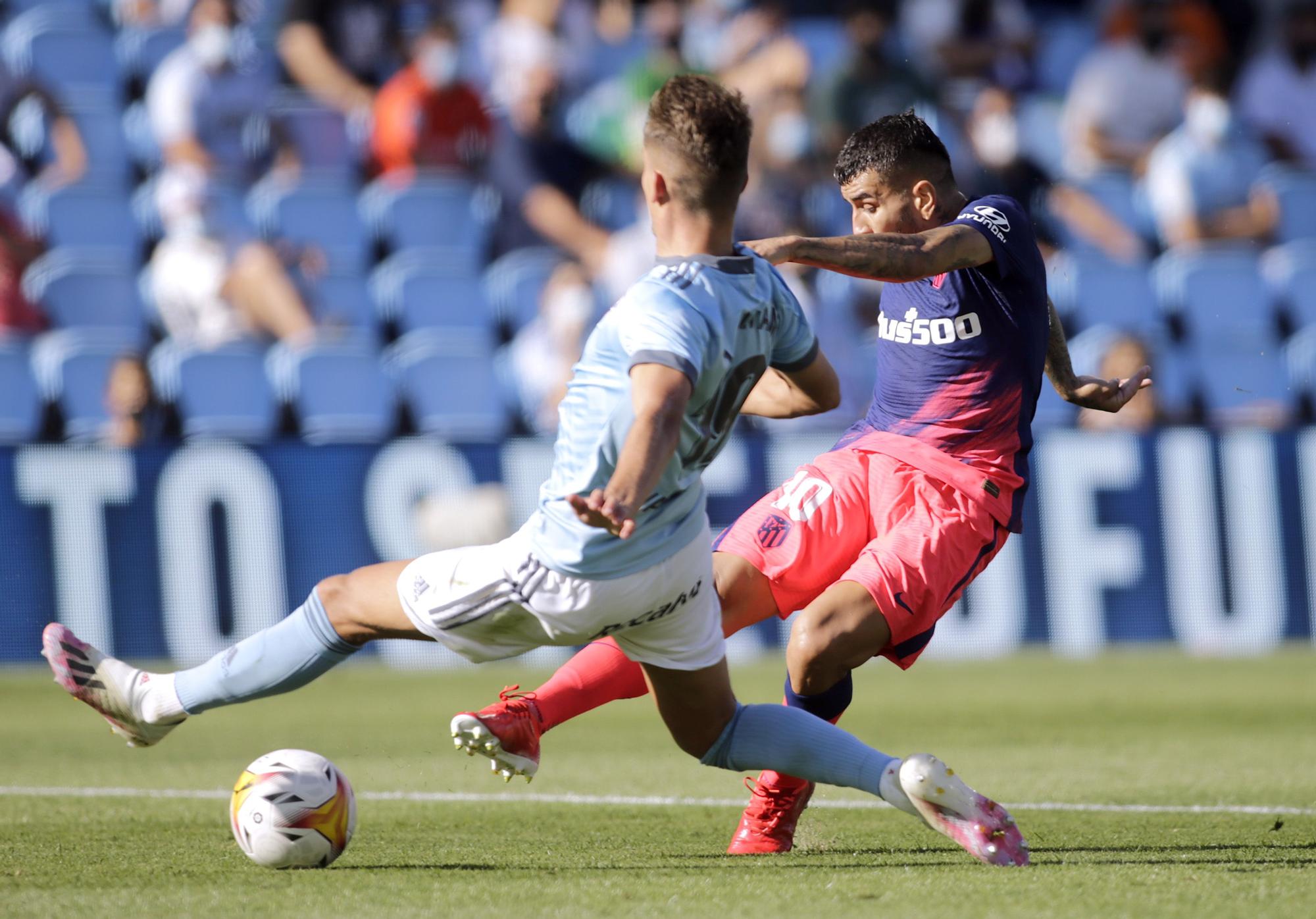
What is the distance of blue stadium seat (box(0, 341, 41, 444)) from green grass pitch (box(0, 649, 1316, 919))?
1994mm

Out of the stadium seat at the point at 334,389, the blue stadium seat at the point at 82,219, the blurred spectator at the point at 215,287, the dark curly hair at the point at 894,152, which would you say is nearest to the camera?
the dark curly hair at the point at 894,152

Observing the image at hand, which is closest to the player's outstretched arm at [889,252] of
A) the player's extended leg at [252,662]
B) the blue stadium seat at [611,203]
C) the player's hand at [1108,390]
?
the player's hand at [1108,390]

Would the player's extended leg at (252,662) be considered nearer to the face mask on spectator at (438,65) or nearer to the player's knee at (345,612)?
the player's knee at (345,612)

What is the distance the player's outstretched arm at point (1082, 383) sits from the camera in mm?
5328

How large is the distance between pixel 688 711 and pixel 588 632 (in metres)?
0.40

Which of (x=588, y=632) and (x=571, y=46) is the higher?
(x=571, y=46)

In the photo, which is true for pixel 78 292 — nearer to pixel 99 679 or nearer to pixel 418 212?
pixel 418 212

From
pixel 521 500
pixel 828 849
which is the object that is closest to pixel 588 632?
pixel 828 849

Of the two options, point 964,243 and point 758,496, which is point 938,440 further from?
point 758,496

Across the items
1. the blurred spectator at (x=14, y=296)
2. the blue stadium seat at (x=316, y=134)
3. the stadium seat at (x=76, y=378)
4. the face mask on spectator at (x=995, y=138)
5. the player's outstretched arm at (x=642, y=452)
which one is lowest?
the stadium seat at (x=76, y=378)

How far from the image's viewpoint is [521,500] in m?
10.7

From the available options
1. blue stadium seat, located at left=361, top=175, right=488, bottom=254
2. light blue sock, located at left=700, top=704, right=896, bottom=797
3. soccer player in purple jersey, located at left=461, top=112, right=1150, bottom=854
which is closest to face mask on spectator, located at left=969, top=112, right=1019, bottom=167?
blue stadium seat, located at left=361, top=175, right=488, bottom=254

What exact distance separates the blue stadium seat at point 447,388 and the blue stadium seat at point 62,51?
3659mm

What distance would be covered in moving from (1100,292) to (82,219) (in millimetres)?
7718
